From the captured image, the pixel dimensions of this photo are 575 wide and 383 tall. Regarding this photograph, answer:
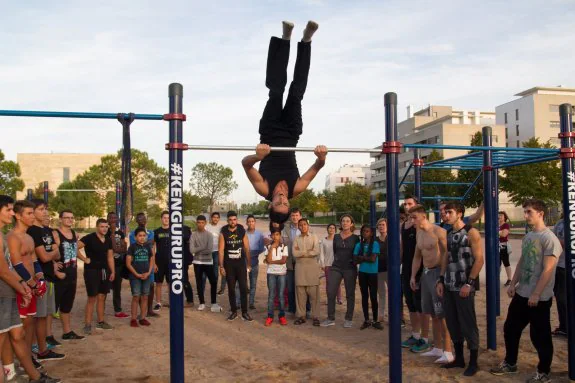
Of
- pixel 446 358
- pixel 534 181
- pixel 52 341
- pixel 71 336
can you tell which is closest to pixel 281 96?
pixel 446 358

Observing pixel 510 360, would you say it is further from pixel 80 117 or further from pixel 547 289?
pixel 80 117

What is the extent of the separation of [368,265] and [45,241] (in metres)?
3.86

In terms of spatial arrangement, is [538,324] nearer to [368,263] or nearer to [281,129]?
[368,263]

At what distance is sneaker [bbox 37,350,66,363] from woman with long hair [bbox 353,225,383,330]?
3543 millimetres

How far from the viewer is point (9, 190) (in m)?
25.5

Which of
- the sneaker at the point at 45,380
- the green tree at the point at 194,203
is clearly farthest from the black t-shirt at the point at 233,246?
the green tree at the point at 194,203

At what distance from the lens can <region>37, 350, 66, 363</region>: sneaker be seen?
505cm

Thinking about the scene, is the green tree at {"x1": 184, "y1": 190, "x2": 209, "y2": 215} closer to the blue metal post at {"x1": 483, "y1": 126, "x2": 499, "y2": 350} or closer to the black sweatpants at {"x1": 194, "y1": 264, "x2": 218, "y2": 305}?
the black sweatpants at {"x1": 194, "y1": 264, "x2": 218, "y2": 305}

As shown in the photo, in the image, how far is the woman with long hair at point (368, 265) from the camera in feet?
21.1

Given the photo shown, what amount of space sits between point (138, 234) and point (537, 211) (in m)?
4.87

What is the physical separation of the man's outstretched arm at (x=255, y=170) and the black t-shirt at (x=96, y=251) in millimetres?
2609

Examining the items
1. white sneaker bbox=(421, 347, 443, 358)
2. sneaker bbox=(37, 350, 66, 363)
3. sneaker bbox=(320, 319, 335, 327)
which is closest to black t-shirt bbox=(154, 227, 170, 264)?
sneaker bbox=(37, 350, 66, 363)

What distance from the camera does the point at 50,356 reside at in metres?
5.09

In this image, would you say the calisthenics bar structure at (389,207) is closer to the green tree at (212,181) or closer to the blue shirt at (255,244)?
the blue shirt at (255,244)
